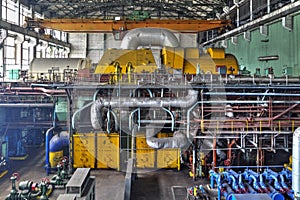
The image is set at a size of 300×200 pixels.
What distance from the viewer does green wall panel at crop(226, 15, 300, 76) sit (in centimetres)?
1534

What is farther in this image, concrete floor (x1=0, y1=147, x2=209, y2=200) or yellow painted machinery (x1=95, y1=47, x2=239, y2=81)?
yellow painted machinery (x1=95, y1=47, x2=239, y2=81)

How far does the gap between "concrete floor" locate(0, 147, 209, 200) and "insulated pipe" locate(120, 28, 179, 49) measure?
654cm

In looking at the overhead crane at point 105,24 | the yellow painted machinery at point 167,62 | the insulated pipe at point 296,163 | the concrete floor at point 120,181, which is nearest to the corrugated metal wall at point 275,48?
the yellow painted machinery at point 167,62

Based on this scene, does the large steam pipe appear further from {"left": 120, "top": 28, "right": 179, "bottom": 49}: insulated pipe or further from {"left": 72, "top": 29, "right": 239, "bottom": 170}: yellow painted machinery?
{"left": 120, "top": 28, "right": 179, "bottom": 49}: insulated pipe

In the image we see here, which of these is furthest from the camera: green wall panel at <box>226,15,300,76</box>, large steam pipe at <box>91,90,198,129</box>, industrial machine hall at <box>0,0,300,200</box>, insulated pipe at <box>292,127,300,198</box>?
green wall panel at <box>226,15,300,76</box>

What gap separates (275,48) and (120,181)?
12.3 m

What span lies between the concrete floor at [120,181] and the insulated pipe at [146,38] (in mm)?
6539

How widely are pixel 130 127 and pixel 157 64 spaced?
3.94 metres

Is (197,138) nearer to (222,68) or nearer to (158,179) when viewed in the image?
(158,179)

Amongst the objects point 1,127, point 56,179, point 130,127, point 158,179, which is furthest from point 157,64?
point 1,127

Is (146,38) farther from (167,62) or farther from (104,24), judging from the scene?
(104,24)

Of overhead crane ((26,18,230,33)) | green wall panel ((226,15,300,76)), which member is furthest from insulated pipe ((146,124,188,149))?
overhead crane ((26,18,230,33))

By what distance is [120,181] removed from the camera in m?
11.8

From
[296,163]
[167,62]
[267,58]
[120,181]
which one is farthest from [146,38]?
[296,163]
